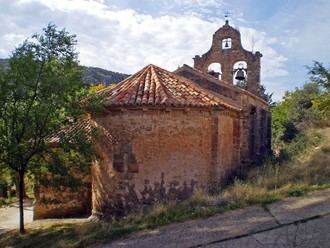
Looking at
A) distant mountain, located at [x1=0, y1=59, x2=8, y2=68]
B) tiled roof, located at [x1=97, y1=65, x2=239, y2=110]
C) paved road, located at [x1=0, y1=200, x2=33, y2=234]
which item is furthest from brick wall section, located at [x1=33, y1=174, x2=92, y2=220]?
distant mountain, located at [x1=0, y1=59, x2=8, y2=68]

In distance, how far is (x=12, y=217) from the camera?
17.6 meters

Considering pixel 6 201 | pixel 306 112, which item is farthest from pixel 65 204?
pixel 306 112

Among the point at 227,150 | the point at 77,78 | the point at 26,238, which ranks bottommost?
the point at 26,238

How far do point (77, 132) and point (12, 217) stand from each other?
839 cm

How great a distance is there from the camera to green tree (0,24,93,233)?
1085 cm

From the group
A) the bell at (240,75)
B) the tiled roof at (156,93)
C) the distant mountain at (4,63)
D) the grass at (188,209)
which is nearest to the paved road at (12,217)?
the grass at (188,209)

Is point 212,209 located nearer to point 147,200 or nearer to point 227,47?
point 147,200

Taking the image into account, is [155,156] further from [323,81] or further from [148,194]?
[323,81]

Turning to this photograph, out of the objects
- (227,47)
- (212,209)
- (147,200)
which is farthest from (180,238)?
(227,47)

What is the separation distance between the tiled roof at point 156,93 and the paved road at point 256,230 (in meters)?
4.81

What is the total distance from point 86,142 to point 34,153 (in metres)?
1.57

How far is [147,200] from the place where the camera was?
12359 mm

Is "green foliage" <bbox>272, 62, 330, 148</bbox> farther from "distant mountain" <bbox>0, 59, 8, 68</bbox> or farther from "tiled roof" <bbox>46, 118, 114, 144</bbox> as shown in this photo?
"distant mountain" <bbox>0, 59, 8, 68</bbox>

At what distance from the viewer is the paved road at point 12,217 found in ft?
50.1
